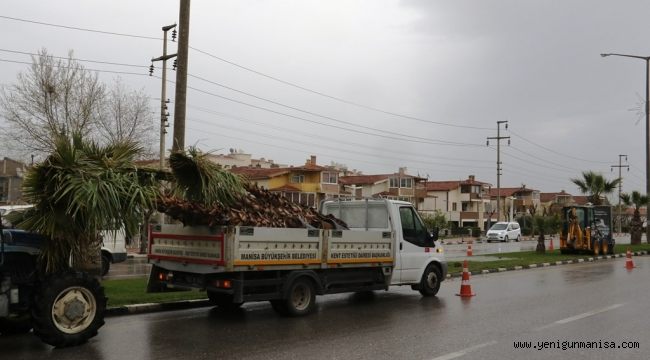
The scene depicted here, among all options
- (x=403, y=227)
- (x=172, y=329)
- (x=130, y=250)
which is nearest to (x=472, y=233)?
(x=130, y=250)

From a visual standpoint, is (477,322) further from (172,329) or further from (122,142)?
(122,142)

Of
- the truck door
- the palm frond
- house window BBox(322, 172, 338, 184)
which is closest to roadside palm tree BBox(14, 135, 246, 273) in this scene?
the palm frond

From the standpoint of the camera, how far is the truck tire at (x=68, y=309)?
767 centimetres

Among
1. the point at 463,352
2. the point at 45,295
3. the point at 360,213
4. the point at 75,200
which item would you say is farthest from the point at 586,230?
the point at 45,295

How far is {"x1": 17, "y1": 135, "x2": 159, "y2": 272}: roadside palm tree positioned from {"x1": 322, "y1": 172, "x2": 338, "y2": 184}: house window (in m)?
63.5

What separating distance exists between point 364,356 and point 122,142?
4625 mm

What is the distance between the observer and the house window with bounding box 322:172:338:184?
7213cm

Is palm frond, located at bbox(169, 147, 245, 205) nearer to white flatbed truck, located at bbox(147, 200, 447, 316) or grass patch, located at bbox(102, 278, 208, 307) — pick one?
white flatbed truck, located at bbox(147, 200, 447, 316)

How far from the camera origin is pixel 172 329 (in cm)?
930

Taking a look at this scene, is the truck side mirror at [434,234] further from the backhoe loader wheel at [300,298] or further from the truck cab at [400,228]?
the backhoe loader wheel at [300,298]

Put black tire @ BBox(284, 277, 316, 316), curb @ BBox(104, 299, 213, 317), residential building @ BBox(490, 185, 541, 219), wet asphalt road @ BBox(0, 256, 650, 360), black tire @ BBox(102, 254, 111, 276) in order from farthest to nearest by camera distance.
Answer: residential building @ BBox(490, 185, 541, 219)
black tire @ BBox(102, 254, 111, 276)
curb @ BBox(104, 299, 213, 317)
black tire @ BBox(284, 277, 316, 316)
wet asphalt road @ BBox(0, 256, 650, 360)

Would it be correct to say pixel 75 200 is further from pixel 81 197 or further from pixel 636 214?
pixel 636 214

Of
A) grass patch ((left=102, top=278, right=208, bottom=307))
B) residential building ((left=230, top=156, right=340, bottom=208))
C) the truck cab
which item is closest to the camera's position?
grass patch ((left=102, top=278, right=208, bottom=307))

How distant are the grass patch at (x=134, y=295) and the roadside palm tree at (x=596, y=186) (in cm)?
2957
